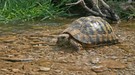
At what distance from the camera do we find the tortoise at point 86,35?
4704mm

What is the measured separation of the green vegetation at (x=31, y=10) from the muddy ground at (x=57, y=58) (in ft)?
5.68

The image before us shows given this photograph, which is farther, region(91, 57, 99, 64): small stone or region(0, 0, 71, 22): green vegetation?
region(0, 0, 71, 22): green vegetation

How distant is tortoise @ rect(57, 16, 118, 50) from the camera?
15.4ft

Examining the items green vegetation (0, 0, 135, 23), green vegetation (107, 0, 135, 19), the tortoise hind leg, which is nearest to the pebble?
the tortoise hind leg

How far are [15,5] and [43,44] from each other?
9.94ft

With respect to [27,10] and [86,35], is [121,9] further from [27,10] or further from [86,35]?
[86,35]

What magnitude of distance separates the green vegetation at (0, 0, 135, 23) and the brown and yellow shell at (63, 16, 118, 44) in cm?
266

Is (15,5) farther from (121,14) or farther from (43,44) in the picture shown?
(43,44)

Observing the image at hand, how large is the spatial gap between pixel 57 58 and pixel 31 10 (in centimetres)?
355

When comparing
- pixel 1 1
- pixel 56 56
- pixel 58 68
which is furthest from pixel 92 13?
pixel 58 68

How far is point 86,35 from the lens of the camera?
4754mm

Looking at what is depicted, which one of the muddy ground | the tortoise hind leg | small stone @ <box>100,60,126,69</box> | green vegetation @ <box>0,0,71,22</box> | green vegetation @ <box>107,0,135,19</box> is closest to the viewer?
the muddy ground

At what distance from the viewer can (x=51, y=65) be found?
4160mm

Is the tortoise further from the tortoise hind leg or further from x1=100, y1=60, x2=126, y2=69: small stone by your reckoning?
x1=100, y1=60, x2=126, y2=69: small stone
